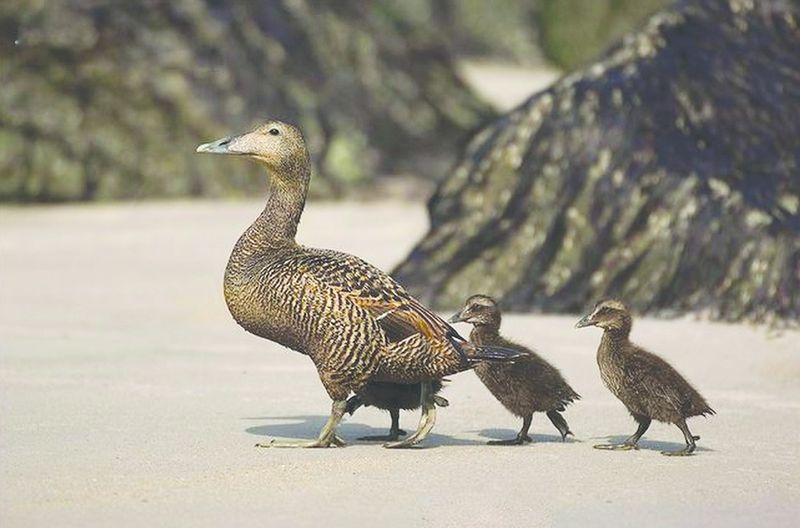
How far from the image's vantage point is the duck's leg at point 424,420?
722cm

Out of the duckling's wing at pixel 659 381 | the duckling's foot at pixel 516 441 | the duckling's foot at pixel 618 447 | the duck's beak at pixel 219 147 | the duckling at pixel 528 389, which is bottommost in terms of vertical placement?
the duckling's foot at pixel 516 441

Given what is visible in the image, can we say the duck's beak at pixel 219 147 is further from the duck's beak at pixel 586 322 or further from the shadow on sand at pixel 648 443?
the shadow on sand at pixel 648 443

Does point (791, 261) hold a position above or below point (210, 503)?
above

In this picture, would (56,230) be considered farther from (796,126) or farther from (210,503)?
(210,503)

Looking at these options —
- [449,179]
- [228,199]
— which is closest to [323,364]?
[449,179]

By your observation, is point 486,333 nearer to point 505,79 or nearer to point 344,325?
point 344,325

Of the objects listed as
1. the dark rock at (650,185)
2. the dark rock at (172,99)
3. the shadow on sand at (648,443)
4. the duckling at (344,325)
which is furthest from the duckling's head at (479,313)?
the dark rock at (172,99)

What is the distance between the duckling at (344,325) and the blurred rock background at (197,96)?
9097 millimetres

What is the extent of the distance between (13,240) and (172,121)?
3.39 metres

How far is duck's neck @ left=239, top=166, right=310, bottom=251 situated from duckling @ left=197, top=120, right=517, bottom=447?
0.15m

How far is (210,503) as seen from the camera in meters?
6.12

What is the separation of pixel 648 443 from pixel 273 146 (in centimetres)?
192

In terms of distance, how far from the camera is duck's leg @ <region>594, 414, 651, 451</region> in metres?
7.21

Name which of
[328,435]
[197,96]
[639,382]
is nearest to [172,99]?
[197,96]
